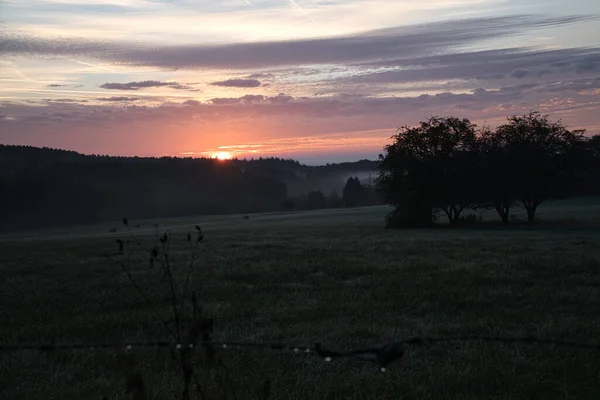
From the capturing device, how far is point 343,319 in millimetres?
10688

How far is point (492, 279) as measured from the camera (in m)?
15.2

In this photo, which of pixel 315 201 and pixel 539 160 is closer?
pixel 539 160

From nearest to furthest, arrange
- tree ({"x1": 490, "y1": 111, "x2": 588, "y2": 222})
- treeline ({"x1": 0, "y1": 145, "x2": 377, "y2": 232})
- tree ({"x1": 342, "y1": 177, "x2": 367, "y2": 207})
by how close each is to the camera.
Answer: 1. tree ({"x1": 490, "y1": 111, "x2": 588, "y2": 222})
2. treeline ({"x1": 0, "y1": 145, "x2": 377, "y2": 232})
3. tree ({"x1": 342, "y1": 177, "x2": 367, "y2": 207})


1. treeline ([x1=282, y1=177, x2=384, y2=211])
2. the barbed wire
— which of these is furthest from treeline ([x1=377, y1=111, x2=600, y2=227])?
treeline ([x1=282, y1=177, x2=384, y2=211])

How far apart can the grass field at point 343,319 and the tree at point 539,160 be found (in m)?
27.6

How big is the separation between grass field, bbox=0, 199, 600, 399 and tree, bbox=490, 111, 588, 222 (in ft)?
90.4

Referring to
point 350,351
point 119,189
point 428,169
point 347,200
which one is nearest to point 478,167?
point 428,169

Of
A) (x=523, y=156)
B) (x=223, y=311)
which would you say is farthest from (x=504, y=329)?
(x=523, y=156)

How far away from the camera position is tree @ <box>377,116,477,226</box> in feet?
166

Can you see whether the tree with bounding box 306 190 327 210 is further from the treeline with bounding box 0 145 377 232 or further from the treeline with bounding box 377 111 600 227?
the treeline with bounding box 377 111 600 227

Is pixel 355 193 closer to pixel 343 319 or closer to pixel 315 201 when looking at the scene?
pixel 315 201

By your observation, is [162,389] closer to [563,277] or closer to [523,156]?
[563,277]

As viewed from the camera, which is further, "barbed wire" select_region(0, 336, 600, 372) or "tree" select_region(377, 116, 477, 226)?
"tree" select_region(377, 116, 477, 226)

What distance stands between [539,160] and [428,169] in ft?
30.3
